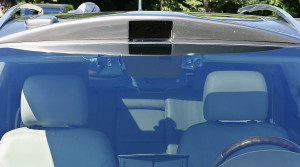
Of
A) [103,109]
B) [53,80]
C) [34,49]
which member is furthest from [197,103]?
[34,49]

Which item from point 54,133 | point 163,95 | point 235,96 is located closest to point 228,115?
point 235,96

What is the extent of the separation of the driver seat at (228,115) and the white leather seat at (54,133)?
0.41 m

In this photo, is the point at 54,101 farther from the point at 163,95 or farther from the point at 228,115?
the point at 228,115

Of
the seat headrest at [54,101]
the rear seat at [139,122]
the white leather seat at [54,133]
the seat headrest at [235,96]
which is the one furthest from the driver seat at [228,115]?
the seat headrest at [54,101]

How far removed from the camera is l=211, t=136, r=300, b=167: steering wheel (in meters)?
1.82

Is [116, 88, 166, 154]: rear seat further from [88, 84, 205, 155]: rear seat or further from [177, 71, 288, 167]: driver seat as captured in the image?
[177, 71, 288, 167]: driver seat

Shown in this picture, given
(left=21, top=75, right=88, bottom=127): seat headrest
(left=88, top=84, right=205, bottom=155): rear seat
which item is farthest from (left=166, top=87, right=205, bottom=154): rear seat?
(left=21, top=75, right=88, bottom=127): seat headrest

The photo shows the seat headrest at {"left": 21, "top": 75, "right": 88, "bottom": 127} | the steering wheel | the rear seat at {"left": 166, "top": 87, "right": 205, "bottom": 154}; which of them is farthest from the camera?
the rear seat at {"left": 166, "top": 87, "right": 205, "bottom": 154}

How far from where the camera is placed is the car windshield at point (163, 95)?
1957mm

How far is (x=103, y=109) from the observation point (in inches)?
89.5

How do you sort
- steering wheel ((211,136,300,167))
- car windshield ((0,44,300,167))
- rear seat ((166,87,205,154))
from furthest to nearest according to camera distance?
rear seat ((166,87,205,154)) → car windshield ((0,44,300,167)) → steering wheel ((211,136,300,167))

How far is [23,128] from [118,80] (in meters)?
0.57

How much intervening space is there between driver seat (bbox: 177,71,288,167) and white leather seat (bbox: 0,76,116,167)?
0.41m

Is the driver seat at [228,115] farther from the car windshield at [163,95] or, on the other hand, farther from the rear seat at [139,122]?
the rear seat at [139,122]
